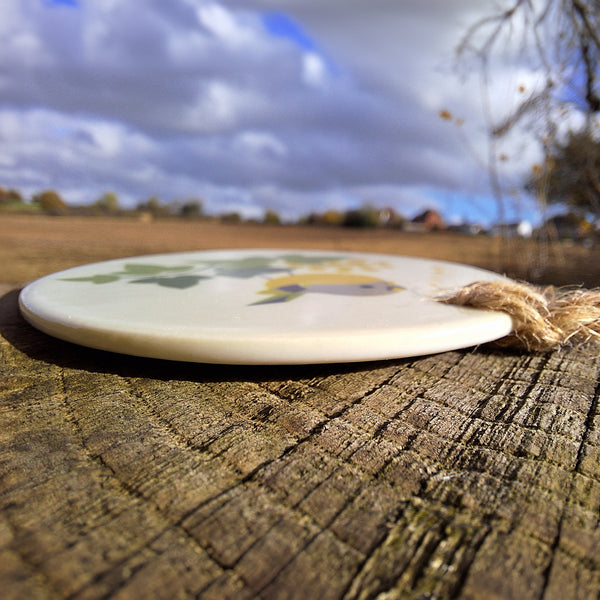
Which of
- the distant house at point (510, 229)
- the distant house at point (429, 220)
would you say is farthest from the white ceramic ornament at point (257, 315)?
the distant house at point (429, 220)

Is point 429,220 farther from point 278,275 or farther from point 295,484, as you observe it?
point 295,484

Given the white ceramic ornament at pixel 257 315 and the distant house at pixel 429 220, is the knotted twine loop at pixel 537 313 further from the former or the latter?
the distant house at pixel 429 220

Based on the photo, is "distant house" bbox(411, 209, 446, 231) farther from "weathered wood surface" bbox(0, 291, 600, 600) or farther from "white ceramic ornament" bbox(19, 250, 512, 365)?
"weathered wood surface" bbox(0, 291, 600, 600)

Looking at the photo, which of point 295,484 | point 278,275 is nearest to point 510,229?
point 278,275

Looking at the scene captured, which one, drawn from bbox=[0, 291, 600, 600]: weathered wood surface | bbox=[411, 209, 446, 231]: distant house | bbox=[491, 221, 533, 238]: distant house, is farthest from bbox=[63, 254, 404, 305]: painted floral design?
Result: bbox=[411, 209, 446, 231]: distant house

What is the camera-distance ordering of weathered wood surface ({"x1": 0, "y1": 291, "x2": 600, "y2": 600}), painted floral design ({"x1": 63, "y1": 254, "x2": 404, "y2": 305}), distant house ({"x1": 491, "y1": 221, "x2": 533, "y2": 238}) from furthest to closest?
distant house ({"x1": 491, "y1": 221, "x2": 533, "y2": 238}) < painted floral design ({"x1": 63, "y1": 254, "x2": 404, "y2": 305}) < weathered wood surface ({"x1": 0, "y1": 291, "x2": 600, "y2": 600})

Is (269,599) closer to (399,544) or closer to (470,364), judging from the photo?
(399,544)
